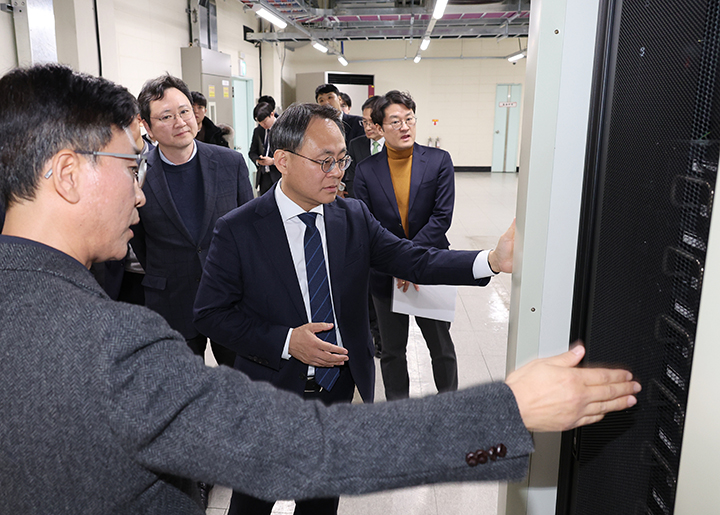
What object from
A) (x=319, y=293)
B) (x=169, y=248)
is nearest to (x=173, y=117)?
(x=169, y=248)

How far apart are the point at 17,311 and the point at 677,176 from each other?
0.97 metres

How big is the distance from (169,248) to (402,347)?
1.38 meters

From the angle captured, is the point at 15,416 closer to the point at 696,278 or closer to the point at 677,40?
the point at 696,278

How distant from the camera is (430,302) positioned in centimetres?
267

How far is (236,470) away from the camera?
0.66 m

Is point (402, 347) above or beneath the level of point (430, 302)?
beneath

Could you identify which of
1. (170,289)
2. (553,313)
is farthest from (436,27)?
(553,313)

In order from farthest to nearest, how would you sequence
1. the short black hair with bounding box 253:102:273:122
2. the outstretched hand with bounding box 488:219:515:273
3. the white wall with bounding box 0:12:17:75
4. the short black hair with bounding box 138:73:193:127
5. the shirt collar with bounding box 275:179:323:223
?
1. the short black hair with bounding box 253:102:273:122
2. the white wall with bounding box 0:12:17:75
3. the short black hair with bounding box 138:73:193:127
4. the shirt collar with bounding box 275:179:323:223
5. the outstretched hand with bounding box 488:219:515:273

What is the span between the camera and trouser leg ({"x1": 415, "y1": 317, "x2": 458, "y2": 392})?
2.89m

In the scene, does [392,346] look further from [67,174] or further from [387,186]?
[67,174]

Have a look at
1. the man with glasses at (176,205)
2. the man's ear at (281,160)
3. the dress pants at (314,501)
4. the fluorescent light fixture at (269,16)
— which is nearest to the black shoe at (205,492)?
the man with glasses at (176,205)

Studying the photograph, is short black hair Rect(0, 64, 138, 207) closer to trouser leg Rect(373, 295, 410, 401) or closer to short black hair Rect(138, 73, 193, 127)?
short black hair Rect(138, 73, 193, 127)

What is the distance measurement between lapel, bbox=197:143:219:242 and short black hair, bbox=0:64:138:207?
166cm

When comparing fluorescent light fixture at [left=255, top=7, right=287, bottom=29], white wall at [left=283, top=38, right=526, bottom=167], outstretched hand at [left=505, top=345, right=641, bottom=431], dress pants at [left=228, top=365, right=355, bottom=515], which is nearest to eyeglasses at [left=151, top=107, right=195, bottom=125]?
dress pants at [left=228, top=365, right=355, bottom=515]
